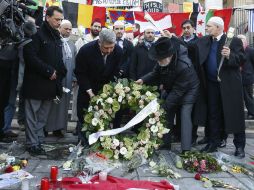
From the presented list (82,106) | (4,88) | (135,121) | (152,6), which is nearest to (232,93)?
(135,121)

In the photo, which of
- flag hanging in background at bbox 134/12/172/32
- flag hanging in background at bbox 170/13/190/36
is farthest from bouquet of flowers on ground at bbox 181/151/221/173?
flag hanging in background at bbox 170/13/190/36

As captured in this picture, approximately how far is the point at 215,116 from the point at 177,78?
935 millimetres

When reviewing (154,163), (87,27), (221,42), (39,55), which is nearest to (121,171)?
(154,163)

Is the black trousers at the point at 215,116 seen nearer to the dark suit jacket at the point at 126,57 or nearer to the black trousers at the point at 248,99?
the dark suit jacket at the point at 126,57

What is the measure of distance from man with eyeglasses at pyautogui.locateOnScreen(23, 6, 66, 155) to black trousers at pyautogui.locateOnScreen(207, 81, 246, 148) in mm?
2412

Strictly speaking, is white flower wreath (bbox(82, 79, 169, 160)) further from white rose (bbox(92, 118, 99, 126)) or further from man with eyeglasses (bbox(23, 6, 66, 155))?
man with eyeglasses (bbox(23, 6, 66, 155))

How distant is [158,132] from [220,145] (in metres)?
1.52

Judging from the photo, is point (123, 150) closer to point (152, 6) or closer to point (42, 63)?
point (42, 63)

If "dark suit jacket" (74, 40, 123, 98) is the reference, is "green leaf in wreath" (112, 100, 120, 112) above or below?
below

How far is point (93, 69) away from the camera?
6.23 meters

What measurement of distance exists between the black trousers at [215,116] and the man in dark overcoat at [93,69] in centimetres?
156

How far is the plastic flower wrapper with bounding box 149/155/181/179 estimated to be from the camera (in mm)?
5041

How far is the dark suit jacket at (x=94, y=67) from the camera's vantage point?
6176 millimetres

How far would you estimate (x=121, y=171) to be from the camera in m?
5.24
